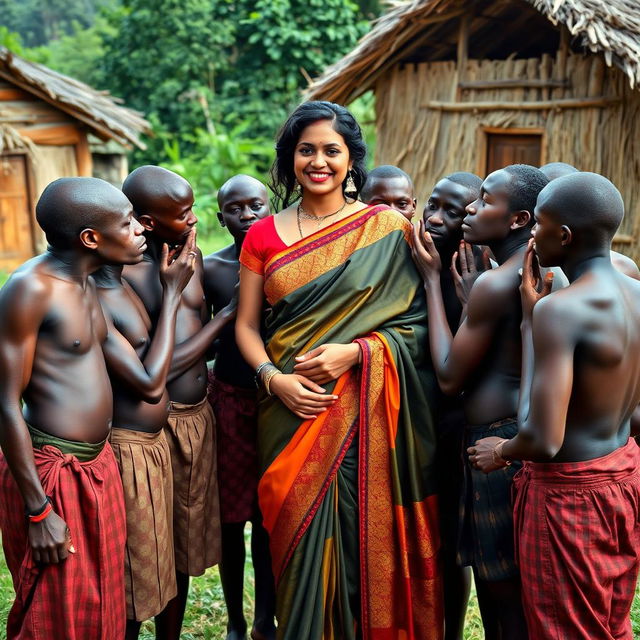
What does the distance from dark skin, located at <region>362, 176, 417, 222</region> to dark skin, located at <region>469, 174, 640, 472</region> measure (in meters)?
1.29

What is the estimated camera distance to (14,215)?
39.6ft

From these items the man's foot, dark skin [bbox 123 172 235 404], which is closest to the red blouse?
dark skin [bbox 123 172 235 404]

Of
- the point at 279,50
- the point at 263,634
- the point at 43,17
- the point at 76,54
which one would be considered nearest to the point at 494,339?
the point at 263,634

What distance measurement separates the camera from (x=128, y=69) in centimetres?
1758

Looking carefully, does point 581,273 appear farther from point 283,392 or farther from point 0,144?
point 0,144

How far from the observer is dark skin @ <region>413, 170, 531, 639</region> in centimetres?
246

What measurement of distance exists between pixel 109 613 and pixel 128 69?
17079mm

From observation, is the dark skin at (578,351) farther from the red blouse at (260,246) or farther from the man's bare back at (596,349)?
the red blouse at (260,246)

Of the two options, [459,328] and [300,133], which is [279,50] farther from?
[459,328]

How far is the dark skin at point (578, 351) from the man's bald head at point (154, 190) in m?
1.36

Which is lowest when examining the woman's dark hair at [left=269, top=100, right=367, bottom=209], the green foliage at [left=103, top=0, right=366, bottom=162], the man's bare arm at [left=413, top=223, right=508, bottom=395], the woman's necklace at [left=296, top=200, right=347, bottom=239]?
the man's bare arm at [left=413, top=223, right=508, bottom=395]

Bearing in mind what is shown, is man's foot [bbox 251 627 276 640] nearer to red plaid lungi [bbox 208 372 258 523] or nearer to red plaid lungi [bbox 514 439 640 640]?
red plaid lungi [bbox 208 372 258 523]

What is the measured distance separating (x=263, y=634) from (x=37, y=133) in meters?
10.0

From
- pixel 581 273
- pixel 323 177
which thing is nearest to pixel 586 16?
pixel 323 177
